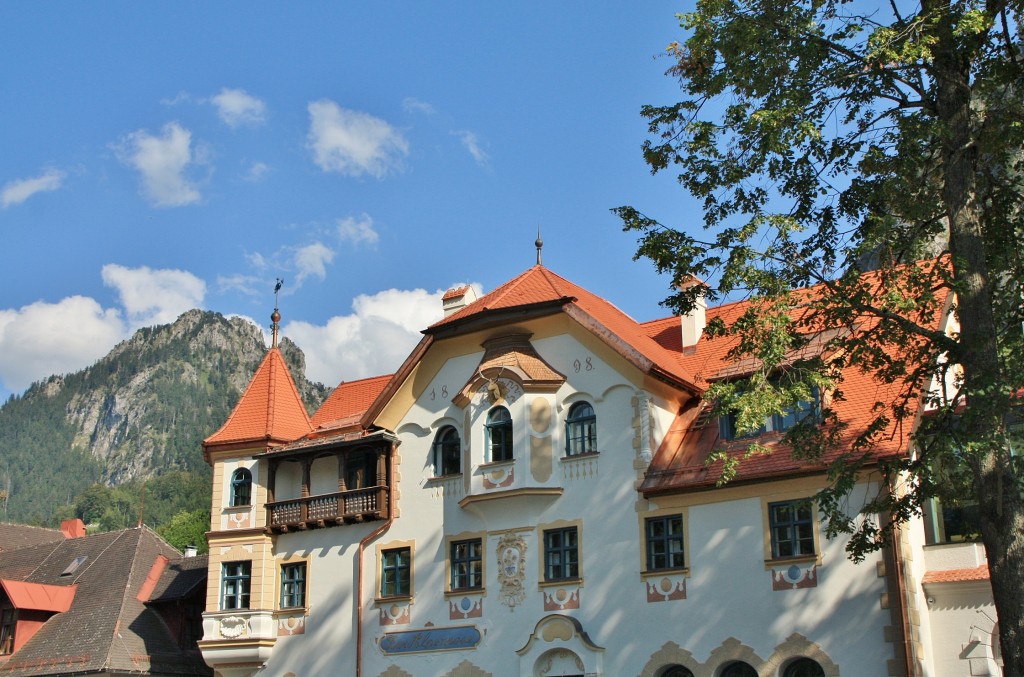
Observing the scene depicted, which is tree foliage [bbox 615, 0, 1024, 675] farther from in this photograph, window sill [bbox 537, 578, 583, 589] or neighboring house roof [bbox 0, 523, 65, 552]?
neighboring house roof [bbox 0, 523, 65, 552]

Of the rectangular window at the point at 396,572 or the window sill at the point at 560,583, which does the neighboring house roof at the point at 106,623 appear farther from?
the window sill at the point at 560,583

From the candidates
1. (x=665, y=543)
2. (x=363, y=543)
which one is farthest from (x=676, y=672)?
(x=363, y=543)

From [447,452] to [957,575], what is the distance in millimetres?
12790

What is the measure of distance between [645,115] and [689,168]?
122 cm

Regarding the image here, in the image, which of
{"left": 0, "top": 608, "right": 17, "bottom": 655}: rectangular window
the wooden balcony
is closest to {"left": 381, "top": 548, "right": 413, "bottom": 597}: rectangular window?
the wooden balcony

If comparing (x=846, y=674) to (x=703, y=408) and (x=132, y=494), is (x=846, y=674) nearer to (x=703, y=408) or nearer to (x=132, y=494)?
(x=703, y=408)

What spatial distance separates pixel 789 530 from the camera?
25078 millimetres

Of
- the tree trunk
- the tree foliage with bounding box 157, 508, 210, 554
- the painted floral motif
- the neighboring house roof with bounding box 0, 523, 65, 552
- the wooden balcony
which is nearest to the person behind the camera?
the tree trunk

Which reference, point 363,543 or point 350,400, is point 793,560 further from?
point 350,400

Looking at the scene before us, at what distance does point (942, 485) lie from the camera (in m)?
19.0

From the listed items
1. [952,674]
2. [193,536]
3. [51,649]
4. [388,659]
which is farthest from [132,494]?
[952,674]

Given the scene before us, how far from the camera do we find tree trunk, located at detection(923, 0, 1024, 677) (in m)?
15.3

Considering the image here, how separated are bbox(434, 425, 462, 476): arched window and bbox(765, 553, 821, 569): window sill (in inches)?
342

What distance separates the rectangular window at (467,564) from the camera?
29.0 metres
